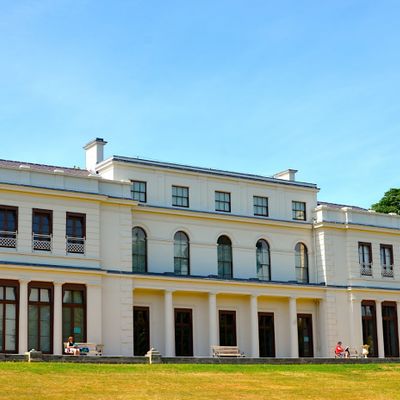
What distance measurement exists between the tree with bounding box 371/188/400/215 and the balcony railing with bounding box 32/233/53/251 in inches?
1537

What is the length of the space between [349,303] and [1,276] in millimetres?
21245

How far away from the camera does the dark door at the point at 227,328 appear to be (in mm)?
48688

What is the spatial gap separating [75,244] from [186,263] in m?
7.88

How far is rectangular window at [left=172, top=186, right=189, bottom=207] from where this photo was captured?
4862 centimetres

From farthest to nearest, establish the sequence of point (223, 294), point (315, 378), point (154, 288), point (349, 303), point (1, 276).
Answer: point (349, 303) → point (223, 294) → point (154, 288) → point (1, 276) → point (315, 378)

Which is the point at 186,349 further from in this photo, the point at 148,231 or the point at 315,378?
the point at 315,378

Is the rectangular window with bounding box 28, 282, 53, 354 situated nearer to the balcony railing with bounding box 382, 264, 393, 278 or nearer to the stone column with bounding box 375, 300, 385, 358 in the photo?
the stone column with bounding box 375, 300, 385, 358

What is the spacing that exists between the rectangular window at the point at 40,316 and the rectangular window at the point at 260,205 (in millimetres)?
14774

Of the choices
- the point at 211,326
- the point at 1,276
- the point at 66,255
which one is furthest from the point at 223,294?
the point at 1,276

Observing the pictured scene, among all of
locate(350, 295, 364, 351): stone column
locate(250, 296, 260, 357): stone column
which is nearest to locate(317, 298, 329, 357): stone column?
locate(350, 295, 364, 351): stone column

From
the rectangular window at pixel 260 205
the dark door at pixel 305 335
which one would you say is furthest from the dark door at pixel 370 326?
the rectangular window at pixel 260 205

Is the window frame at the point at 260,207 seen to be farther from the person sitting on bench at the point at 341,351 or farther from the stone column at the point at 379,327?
the stone column at the point at 379,327

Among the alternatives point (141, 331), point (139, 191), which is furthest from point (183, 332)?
point (139, 191)

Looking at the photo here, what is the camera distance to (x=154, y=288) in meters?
45.6
